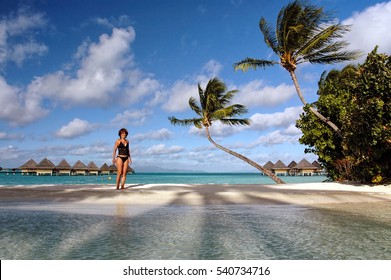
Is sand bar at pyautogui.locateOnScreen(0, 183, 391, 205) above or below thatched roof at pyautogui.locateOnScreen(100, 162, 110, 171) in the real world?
below

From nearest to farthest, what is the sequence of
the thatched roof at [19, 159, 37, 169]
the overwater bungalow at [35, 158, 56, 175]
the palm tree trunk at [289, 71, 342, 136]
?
the palm tree trunk at [289, 71, 342, 136] < the thatched roof at [19, 159, 37, 169] < the overwater bungalow at [35, 158, 56, 175]

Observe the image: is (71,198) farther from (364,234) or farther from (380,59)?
(380,59)

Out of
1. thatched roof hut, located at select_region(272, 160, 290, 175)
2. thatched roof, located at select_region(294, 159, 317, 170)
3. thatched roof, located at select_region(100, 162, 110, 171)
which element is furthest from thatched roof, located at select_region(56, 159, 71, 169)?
thatched roof, located at select_region(294, 159, 317, 170)

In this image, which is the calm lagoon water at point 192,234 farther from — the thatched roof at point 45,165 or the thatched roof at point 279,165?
the thatched roof at point 45,165

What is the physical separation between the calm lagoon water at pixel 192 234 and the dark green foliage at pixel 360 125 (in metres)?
6.05

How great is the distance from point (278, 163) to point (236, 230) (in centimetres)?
6510

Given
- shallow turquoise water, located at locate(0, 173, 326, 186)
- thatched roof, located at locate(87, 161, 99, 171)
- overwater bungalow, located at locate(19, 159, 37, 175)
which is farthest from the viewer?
thatched roof, located at locate(87, 161, 99, 171)

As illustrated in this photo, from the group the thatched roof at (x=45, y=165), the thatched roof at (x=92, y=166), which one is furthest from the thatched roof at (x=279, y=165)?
the thatched roof at (x=45, y=165)

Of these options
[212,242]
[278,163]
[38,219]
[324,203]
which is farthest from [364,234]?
[278,163]

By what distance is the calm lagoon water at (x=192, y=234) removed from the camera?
3604mm

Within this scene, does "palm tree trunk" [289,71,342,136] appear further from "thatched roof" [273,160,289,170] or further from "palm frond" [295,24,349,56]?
"thatched roof" [273,160,289,170]

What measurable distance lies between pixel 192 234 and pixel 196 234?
0.19 feet

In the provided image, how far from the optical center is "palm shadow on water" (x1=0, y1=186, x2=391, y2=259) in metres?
3.60

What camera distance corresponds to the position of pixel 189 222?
5562 mm
